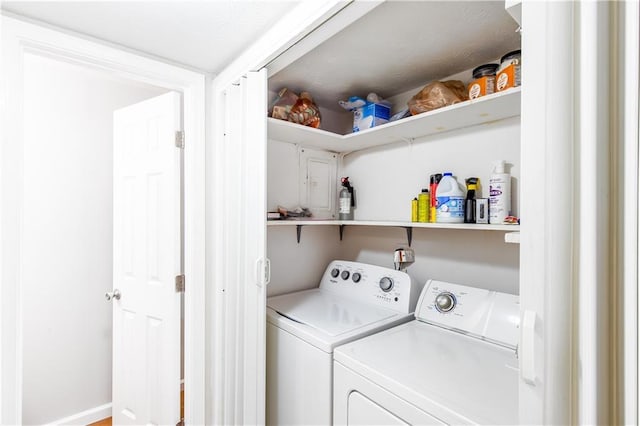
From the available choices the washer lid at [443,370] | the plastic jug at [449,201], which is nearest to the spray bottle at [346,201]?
the plastic jug at [449,201]

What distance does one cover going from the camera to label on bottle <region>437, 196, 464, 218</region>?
5.15ft

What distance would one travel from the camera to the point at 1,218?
126 centimetres

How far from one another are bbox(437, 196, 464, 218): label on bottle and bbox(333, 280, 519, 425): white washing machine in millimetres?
368

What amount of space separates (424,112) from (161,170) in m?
1.51

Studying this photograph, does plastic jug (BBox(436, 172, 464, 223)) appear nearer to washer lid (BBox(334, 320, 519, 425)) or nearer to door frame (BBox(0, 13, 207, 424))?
washer lid (BBox(334, 320, 519, 425))

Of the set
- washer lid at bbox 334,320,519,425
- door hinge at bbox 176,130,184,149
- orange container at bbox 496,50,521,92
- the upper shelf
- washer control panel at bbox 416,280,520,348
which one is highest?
orange container at bbox 496,50,521,92

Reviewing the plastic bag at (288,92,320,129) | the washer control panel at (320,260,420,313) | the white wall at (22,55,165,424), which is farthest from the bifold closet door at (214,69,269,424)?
the white wall at (22,55,165,424)

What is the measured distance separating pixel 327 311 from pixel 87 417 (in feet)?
6.32

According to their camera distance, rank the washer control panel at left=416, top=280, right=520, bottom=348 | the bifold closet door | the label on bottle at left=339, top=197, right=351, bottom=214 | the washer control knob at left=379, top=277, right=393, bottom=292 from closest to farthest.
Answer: the washer control panel at left=416, top=280, right=520, bottom=348, the bifold closet door, the washer control knob at left=379, top=277, right=393, bottom=292, the label on bottle at left=339, top=197, right=351, bottom=214

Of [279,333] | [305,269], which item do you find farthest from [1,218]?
[305,269]

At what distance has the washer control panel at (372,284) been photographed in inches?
70.2

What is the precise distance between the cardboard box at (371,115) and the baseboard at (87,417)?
265cm

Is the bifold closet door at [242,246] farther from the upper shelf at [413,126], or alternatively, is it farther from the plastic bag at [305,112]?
the plastic bag at [305,112]

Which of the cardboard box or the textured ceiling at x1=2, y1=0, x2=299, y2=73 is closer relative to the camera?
the textured ceiling at x1=2, y1=0, x2=299, y2=73
